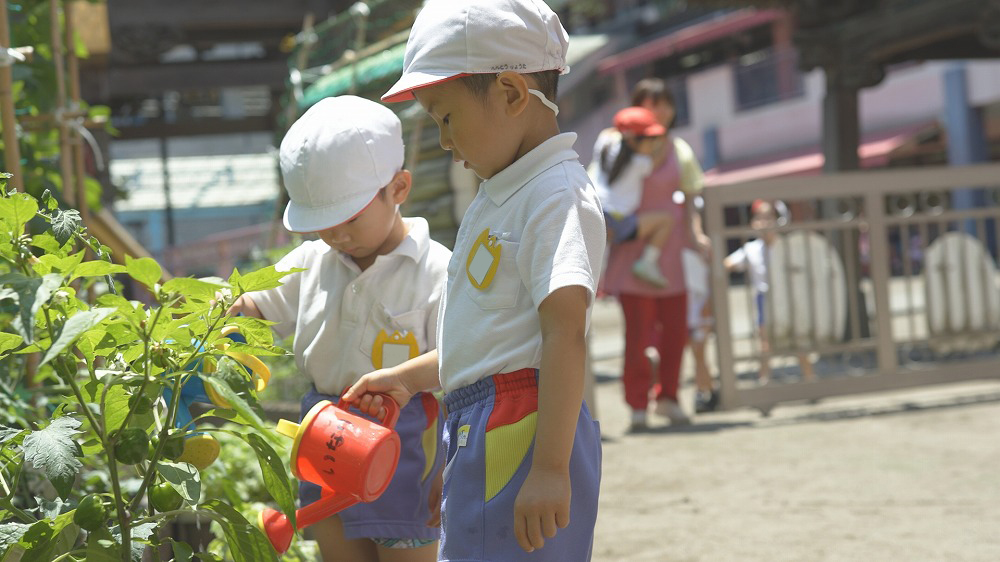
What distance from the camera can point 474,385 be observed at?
182 centimetres

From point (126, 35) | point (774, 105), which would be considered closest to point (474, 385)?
point (126, 35)

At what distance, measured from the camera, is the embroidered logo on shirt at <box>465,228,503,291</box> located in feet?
5.92

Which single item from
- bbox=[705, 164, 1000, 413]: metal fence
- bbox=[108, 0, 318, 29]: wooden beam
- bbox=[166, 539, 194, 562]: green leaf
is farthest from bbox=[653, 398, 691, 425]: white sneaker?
bbox=[108, 0, 318, 29]: wooden beam

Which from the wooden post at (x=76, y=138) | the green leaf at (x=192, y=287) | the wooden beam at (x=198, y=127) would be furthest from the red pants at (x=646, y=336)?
the wooden beam at (x=198, y=127)

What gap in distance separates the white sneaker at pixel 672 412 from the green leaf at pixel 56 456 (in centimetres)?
444

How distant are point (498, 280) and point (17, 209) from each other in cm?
67

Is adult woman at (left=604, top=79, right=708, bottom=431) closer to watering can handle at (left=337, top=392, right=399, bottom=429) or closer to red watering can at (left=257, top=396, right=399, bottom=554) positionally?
watering can handle at (left=337, top=392, right=399, bottom=429)

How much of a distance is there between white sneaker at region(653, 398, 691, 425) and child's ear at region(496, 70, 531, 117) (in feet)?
13.4

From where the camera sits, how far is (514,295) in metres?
1.79

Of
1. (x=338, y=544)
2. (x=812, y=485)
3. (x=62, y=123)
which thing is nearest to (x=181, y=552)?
(x=338, y=544)

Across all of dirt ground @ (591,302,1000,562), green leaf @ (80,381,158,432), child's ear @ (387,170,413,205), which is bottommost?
dirt ground @ (591,302,1000,562)

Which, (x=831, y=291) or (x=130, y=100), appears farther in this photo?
(x=130, y=100)

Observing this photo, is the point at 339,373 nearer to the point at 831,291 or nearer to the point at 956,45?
the point at 831,291

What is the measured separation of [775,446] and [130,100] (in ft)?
37.9
